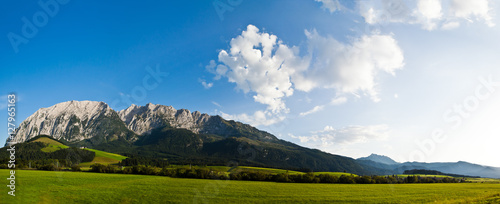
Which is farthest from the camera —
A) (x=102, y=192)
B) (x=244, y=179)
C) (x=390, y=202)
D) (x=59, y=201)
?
(x=244, y=179)

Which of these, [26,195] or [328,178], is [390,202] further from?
[26,195]

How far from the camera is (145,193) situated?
57312 mm

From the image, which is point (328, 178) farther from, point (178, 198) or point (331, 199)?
point (178, 198)

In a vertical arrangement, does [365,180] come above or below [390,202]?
below

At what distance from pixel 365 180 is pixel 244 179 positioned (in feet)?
186

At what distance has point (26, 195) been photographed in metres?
47.8

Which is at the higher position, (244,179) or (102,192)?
(102,192)

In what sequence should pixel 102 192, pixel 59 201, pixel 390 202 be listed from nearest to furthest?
pixel 59 201
pixel 390 202
pixel 102 192

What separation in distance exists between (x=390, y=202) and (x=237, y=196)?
3534 centimetres

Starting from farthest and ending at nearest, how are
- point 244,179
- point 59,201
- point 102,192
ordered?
point 244,179
point 102,192
point 59,201

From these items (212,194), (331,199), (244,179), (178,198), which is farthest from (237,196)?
(244,179)

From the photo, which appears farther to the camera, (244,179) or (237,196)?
(244,179)

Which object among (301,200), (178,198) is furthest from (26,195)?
(301,200)

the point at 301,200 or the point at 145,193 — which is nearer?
the point at 301,200
